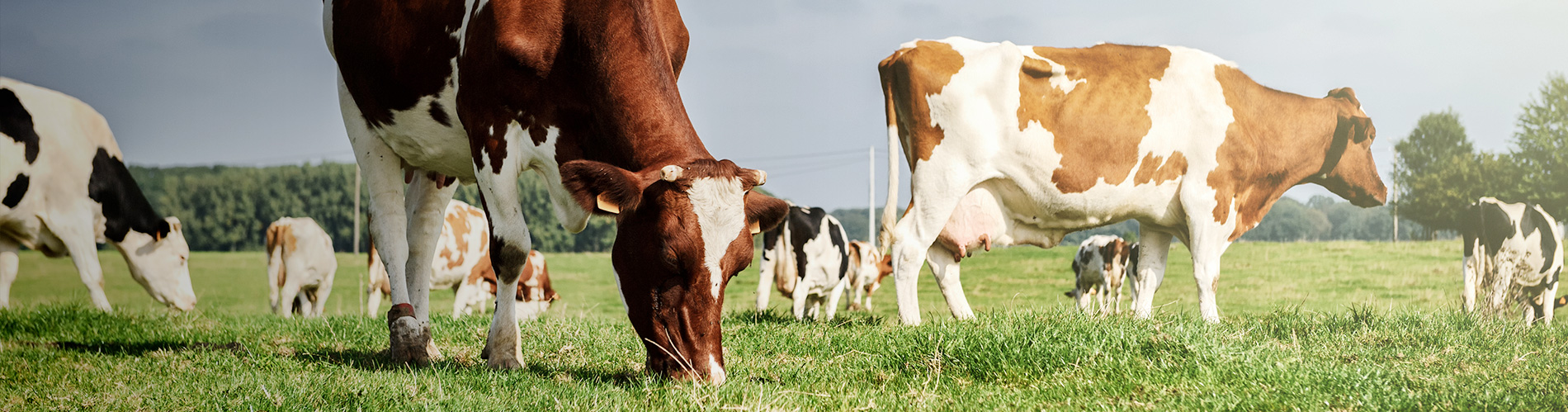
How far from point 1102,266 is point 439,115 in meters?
11.8

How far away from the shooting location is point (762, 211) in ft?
11.7

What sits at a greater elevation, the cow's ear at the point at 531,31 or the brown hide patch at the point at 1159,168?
the cow's ear at the point at 531,31

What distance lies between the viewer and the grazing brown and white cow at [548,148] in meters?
3.25

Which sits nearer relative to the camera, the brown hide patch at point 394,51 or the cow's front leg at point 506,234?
the cow's front leg at point 506,234

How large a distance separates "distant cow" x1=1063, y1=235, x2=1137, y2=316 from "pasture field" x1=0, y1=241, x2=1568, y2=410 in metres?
7.68

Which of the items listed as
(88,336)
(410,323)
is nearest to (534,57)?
(410,323)

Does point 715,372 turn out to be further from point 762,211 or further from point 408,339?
point 408,339

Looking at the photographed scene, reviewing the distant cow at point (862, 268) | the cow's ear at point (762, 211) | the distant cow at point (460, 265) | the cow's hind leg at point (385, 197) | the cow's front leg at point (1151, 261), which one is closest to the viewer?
the cow's ear at point (762, 211)

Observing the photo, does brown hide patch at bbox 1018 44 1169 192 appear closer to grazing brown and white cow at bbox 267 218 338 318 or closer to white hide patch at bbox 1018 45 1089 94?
white hide patch at bbox 1018 45 1089 94

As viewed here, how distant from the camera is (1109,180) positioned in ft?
21.4

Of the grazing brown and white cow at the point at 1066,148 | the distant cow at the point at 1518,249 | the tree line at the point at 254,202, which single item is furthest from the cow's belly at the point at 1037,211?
the tree line at the point at 254,202

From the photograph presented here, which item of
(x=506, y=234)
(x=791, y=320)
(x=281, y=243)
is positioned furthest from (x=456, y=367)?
(x=281, y=243)

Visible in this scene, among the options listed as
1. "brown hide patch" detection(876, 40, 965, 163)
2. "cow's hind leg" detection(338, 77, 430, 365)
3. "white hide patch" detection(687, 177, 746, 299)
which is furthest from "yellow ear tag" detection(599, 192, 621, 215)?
"brown hide patch" detection(876, 40, 965, 163)

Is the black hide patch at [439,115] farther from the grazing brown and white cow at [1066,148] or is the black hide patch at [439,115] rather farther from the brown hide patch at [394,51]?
the grazing brown and white cow at [1066,148]
